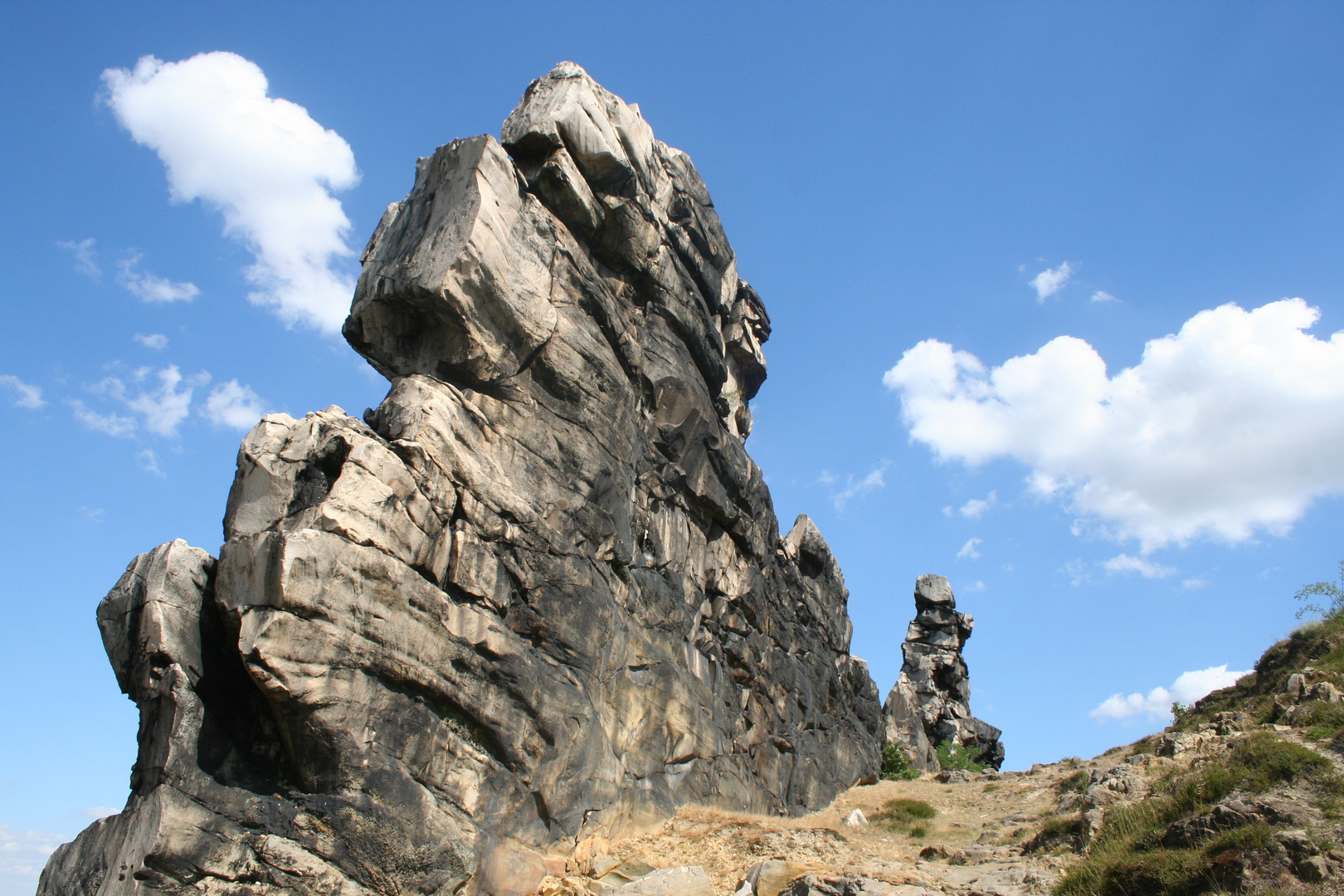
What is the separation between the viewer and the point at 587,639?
20109 millimetres

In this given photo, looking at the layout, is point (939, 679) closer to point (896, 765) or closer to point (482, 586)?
point (896, 765)

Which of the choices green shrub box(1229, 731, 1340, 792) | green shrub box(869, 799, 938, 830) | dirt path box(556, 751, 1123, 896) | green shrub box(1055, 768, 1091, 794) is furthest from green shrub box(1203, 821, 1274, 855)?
green shrub box(869, 799, 938, 830)

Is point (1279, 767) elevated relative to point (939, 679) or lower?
lower

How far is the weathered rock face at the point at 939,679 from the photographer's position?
63406 mm

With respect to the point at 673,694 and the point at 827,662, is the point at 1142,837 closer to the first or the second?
the point at 673,694

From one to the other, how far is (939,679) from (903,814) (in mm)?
36683

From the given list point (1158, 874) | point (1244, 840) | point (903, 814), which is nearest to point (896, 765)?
point (903, 814)

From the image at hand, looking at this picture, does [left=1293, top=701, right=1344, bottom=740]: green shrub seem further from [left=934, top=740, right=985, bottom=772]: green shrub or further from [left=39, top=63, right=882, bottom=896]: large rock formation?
[left=934, top=740, right=985, bottom=772]: green shrub

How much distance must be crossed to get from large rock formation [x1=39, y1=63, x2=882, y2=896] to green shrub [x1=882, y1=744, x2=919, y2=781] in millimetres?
18545

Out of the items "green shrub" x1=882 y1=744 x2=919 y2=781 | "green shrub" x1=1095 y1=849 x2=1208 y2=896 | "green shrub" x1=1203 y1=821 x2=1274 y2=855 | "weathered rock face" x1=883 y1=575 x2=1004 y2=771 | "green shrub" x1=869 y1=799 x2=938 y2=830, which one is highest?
"weathered rock face" x1=883 y1=575 x2=1004 y2=771

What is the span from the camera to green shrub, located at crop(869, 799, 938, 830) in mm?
30625

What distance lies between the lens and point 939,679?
66062mm

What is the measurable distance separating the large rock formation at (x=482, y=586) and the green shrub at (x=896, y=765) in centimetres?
1854

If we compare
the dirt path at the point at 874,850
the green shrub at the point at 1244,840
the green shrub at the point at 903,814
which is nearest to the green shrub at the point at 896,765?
the green shrub at the point at 903,814
